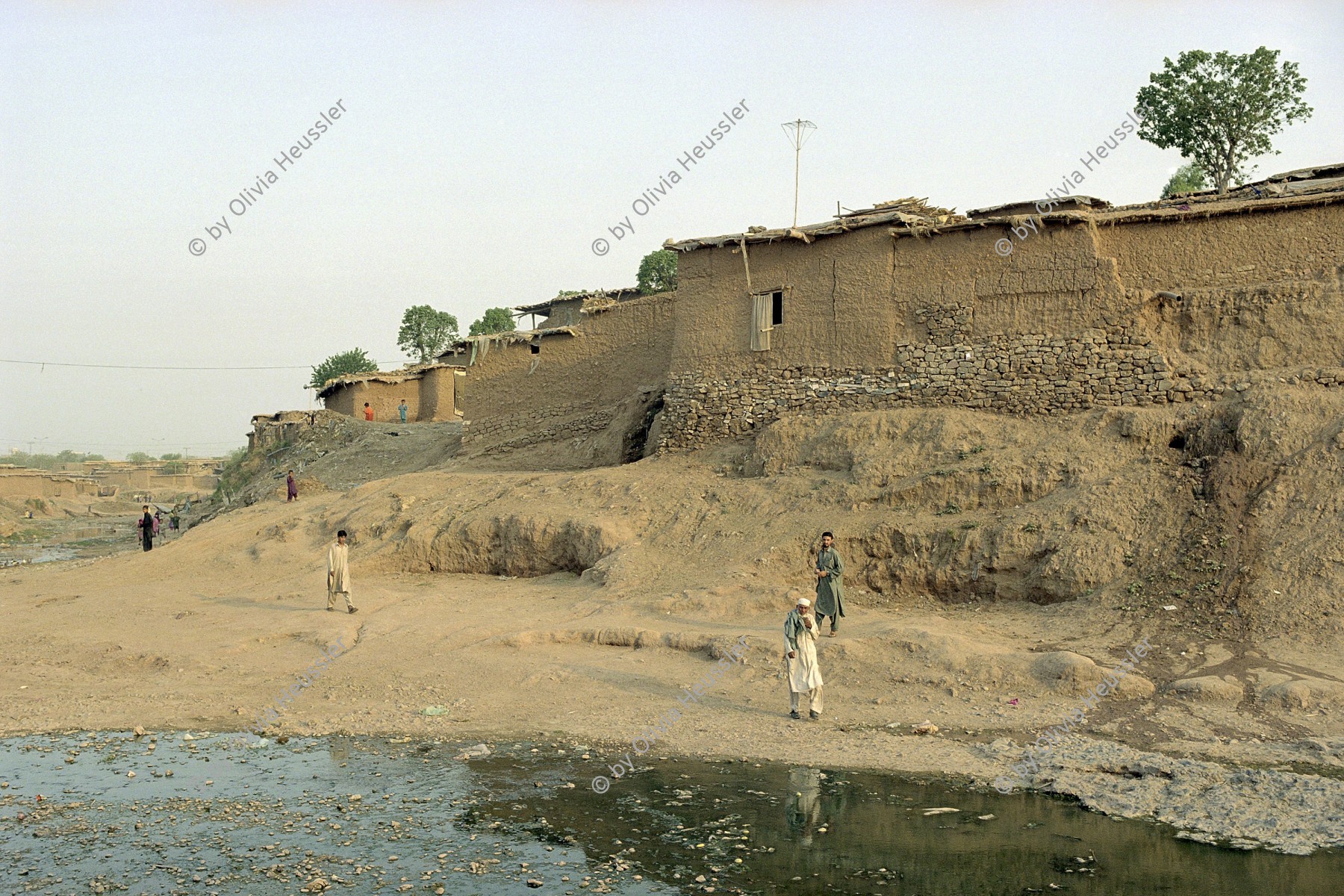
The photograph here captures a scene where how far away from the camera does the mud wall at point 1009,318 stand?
1592 cm

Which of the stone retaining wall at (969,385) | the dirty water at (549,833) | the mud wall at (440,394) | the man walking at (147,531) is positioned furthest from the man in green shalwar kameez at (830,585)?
the mud wall at (440,394)

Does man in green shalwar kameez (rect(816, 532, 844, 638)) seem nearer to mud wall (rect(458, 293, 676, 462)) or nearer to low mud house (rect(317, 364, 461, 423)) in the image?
mud wall (rect(458, 293, 676, 462))

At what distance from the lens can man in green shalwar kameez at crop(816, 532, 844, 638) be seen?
44.0 ft

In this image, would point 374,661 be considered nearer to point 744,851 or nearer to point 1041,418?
point 744,851

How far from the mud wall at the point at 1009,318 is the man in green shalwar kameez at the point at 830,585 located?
493 centimetres

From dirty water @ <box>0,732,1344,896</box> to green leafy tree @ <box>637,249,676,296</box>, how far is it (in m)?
25.7

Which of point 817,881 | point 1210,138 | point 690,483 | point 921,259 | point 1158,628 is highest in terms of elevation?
point 1210,138

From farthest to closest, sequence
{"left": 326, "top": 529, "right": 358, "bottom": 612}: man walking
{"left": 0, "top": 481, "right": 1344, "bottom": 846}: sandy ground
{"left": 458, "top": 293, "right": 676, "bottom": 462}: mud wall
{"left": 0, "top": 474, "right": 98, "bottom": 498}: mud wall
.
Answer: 1. {"left": 0, "top": 474, "right": 98, "bottom": 498}: mud wall
2. {"left": 458, "top": 293, "right": 676, "bottom": 462}: mud wall
3. {"left": 326, "top": 529, "right": 358, "bottom": 612}: man walking
4. {"left": 0, "top": 481, "right": 1344, "bottom": 846}: sandy ground

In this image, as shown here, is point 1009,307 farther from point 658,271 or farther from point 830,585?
point 658,271

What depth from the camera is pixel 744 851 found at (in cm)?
862

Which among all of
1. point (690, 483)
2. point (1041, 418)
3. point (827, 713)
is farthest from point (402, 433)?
point (827, 713)

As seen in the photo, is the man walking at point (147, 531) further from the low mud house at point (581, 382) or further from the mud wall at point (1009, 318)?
the mud wall at point (1009, 318)

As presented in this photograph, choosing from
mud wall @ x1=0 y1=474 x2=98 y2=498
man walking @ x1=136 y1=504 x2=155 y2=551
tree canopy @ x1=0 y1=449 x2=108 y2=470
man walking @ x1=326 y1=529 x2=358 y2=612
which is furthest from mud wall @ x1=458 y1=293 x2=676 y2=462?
tree canopy @ x1=0 y1=449 x2=108 y2=470

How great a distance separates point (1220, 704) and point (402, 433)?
21.9 meters
